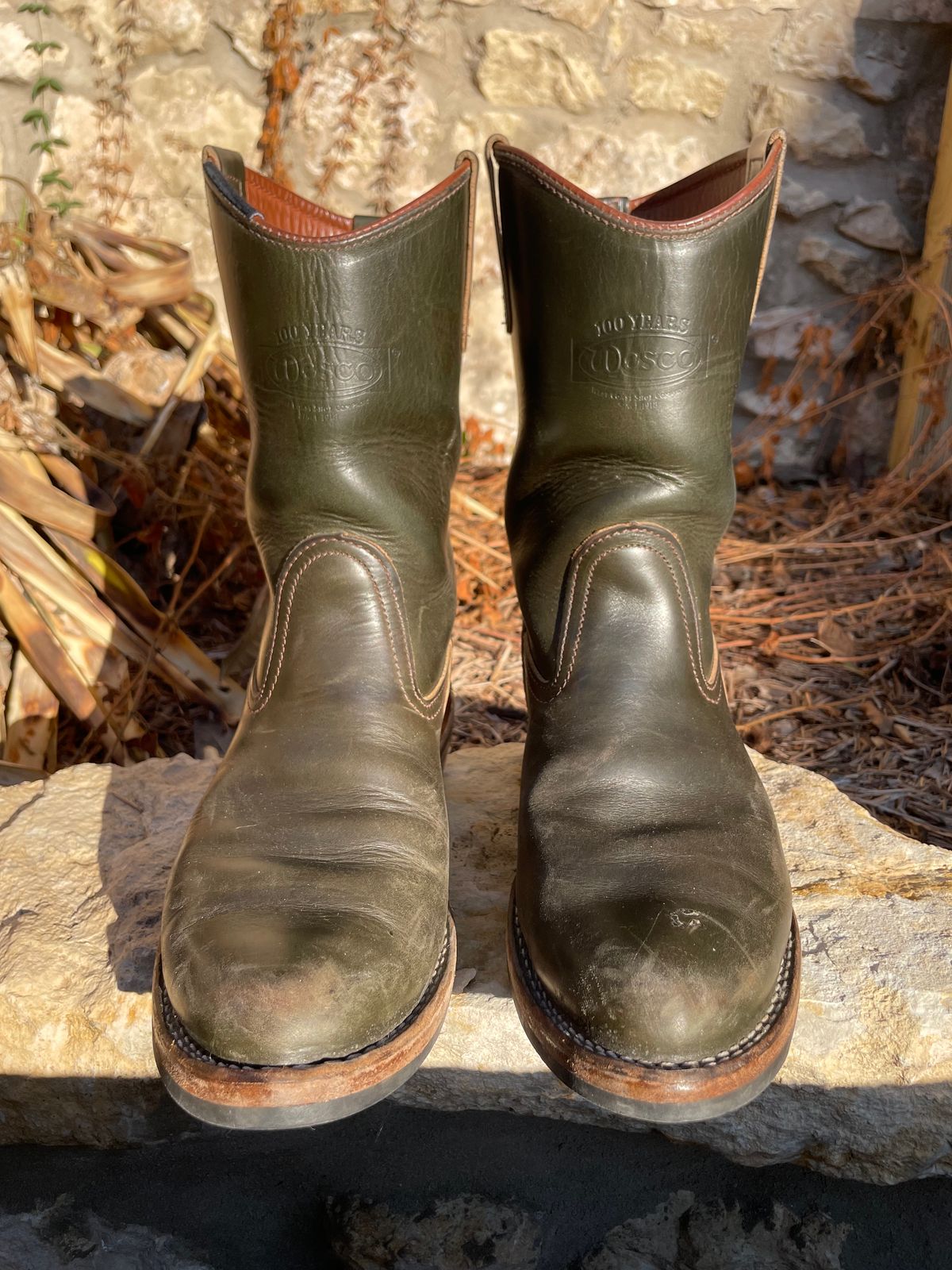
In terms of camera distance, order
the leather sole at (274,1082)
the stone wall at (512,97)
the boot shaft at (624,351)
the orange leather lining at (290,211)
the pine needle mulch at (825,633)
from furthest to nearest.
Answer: the stone wall at (512,97) < the pine needle mulch at (825,633) < the orange leather lining at (290,211) < the boot shaft at (624,351) < the leather sole at (274,1082)

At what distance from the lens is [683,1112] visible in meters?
0.92

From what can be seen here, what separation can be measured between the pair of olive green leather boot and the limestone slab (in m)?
0.15

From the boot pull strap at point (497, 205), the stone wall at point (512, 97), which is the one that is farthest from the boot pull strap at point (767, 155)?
the stone wall at point (512, 97)

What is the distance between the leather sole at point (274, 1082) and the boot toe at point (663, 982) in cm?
16

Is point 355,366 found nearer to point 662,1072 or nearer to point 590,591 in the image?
point 590,591

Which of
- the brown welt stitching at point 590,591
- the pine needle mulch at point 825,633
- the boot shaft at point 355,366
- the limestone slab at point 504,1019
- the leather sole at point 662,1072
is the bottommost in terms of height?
the pine needle mulch at point 825,633

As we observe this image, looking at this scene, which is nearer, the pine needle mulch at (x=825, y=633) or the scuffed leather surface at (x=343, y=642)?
the scuffed leather surface at (x=343, y=642)

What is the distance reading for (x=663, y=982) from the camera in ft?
3.02

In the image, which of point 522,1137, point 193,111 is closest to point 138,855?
point 522,1137

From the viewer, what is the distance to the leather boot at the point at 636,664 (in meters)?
0.94

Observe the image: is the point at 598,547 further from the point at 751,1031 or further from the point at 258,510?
the point at 751,1031

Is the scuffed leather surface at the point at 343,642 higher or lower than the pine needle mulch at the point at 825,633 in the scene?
higher

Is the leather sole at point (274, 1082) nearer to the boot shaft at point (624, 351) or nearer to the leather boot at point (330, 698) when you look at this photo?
the leather boot at point (330, 698)

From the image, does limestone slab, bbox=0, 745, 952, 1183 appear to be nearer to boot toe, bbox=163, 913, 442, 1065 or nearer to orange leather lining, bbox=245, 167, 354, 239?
boot toe, bbox=163, 913, 442, 1065
